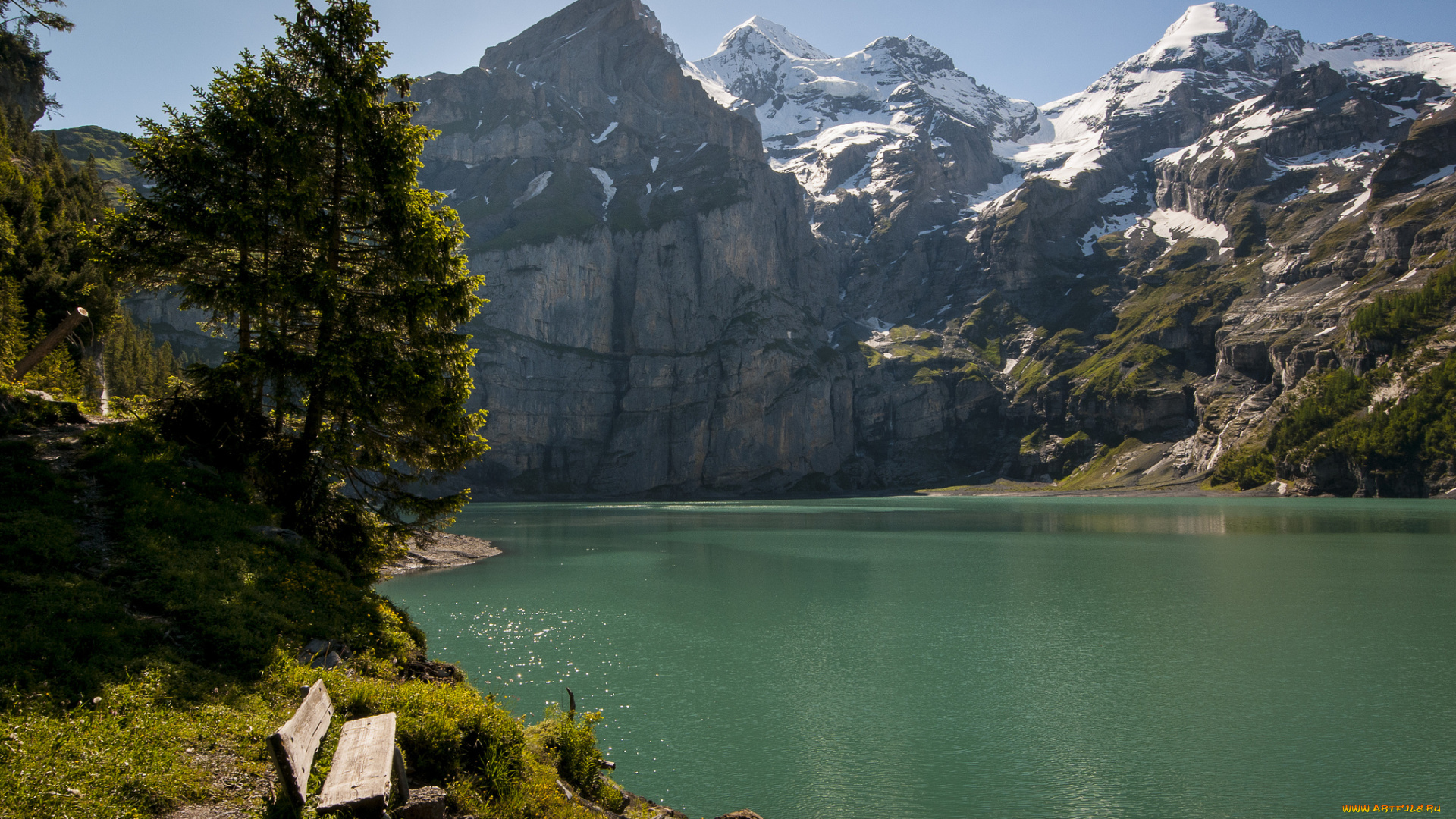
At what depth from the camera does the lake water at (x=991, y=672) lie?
18.2 m

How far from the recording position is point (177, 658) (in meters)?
10.5

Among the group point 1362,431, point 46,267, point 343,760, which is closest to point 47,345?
point 343,760

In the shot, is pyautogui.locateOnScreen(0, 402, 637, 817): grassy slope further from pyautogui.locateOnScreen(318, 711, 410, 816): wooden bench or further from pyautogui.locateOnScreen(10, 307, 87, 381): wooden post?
pyautogui.locateOnScreen(10, 307, 87, 381): wooden post

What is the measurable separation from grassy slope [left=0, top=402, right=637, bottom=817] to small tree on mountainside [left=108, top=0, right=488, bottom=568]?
Result: 2314 millimetres

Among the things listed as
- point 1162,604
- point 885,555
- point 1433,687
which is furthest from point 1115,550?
point 1433,687

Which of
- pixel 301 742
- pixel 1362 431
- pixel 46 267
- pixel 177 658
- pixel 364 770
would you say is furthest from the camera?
pixel 1362 431

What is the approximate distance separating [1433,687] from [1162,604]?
1452cm

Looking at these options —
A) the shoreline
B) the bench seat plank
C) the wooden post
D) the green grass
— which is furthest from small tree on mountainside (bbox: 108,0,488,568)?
the green grass

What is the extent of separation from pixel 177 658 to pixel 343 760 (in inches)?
195

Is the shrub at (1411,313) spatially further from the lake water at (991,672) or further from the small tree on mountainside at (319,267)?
the small tree on mountainside at (319,267)

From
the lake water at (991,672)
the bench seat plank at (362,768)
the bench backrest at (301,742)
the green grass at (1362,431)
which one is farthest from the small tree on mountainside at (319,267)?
the green grass at (1362,431)

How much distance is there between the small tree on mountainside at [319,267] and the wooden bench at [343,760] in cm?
1055

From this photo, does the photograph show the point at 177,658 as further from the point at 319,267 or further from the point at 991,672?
the point at 991,672

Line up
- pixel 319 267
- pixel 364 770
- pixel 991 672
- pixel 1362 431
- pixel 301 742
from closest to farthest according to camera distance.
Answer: pixel 364 770 < pixel 301 742 < pixel 319 267 < pixel 991 672 < pixel 1362 431
